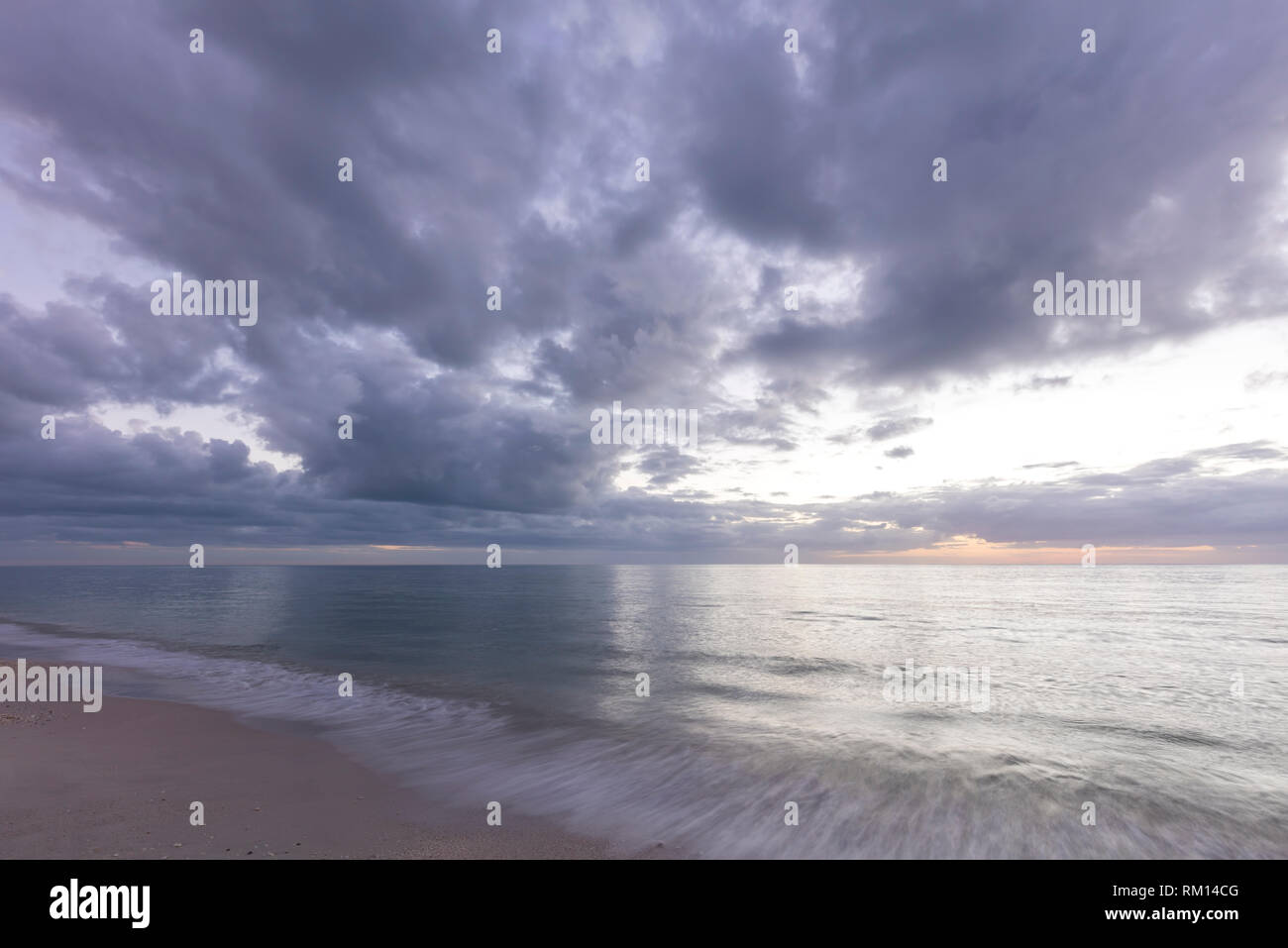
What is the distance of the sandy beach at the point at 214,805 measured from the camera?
9.09 m

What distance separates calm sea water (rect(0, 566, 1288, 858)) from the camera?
38.4 feet

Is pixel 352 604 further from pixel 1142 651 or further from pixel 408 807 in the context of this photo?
pixel 1142 651

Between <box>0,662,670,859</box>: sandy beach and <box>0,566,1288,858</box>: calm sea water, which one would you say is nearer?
<box>0,662,670,859</box>: sandy beach

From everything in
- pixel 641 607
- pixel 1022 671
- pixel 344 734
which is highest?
pixel 344 734

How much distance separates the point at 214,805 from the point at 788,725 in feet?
53.1

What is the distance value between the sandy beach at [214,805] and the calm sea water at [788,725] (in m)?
1.17

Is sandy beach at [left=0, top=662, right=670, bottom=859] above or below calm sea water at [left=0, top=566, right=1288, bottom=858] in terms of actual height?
above

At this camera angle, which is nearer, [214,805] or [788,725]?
[214,805]

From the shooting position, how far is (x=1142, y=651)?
36281 millimetres

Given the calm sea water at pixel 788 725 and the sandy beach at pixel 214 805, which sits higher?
the sandy beach at pixel 214 805

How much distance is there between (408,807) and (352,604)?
70.1m

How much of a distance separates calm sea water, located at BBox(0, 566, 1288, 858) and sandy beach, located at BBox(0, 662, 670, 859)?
117cm

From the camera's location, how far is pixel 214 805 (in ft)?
35.0
